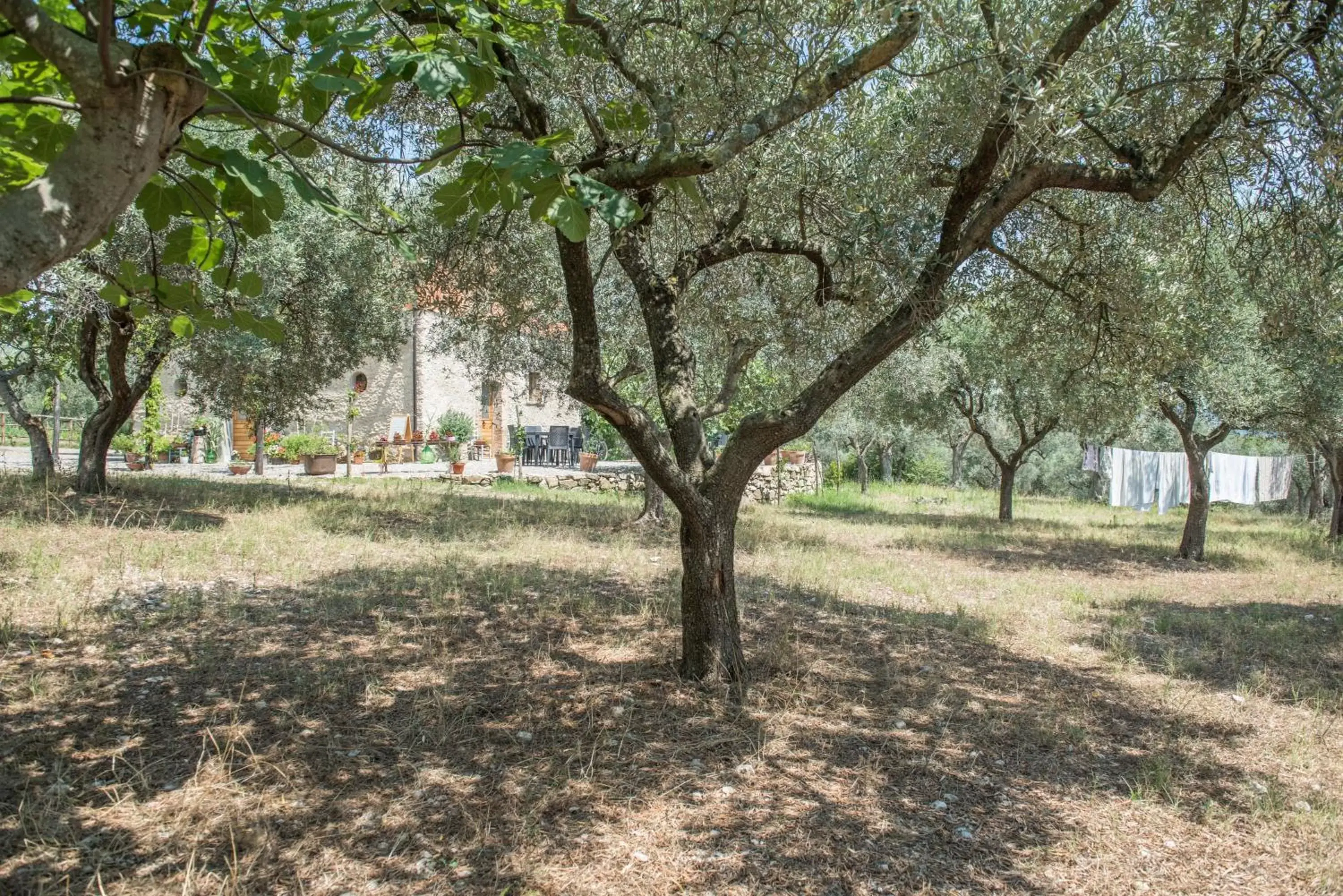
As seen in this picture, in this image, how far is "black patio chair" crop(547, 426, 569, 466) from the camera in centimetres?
2750

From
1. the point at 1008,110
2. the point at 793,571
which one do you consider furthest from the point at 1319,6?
the point at 793,571

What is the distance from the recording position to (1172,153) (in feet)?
13.9

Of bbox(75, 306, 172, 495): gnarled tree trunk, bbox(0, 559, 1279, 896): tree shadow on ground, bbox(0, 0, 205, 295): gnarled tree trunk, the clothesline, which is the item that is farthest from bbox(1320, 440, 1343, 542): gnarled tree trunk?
bbox(75, 306, 172, 495): gnarled tree trunk

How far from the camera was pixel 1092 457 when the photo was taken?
27.0 meters

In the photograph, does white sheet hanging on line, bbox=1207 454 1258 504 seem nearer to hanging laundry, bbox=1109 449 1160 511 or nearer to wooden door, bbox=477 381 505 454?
hanging laundry, bbox=1109 449 1160 511

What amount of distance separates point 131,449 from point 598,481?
1426 centimetres

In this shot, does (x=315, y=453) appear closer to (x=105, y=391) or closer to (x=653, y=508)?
(x=105, y=391)

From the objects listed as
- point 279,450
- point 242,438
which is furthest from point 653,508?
point 242,438

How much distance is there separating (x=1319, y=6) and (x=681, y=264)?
12.7 feet

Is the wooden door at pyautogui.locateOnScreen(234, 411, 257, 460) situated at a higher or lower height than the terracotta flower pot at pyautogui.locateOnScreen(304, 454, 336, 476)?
higher

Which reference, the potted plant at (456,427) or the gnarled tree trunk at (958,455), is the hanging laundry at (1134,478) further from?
the potted plant at (456,427)

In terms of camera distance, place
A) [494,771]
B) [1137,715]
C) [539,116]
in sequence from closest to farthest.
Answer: [494,771], [539,116], [1137,715]

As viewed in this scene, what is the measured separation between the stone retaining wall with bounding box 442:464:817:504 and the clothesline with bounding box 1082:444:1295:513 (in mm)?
10429

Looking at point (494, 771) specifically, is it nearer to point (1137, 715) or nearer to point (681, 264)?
point (681, 264)
